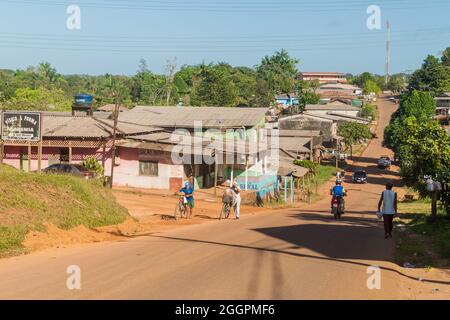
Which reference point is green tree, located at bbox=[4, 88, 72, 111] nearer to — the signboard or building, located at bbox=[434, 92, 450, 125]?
the signboard

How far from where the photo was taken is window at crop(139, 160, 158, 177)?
3888cm

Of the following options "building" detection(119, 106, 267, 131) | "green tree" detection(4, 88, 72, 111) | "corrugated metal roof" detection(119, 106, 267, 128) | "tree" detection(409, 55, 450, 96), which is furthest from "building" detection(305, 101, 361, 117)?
"building" detection(119, 106, 267, 131)

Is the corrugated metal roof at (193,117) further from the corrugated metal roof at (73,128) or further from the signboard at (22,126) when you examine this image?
the signboard at (22,126)

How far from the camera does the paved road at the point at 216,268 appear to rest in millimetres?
9609

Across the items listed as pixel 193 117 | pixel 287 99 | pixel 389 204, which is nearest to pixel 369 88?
pixel 287 99

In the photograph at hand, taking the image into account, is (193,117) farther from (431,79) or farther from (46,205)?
(431,79)

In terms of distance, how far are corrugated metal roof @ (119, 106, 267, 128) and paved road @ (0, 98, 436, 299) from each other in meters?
35.2

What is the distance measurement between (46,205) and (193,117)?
126ft

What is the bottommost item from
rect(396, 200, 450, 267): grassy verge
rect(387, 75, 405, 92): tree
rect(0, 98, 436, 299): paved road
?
rect(396, 200, 450, 267): grassy verge

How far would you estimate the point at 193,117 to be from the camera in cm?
5541

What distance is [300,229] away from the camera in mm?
19875

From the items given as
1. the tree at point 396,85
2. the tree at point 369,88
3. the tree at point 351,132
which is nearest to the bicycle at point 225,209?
the tree at point 351,132

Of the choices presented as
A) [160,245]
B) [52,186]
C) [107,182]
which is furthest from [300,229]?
[107,182]
